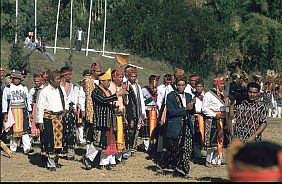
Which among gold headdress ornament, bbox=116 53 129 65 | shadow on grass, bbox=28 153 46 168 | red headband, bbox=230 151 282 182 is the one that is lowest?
shadow on grass, bbox=28 153 46 168

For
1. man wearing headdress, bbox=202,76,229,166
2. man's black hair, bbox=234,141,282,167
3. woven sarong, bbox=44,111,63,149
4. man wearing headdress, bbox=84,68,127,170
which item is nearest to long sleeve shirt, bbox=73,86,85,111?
man wearing headdress, bbox=84,68,127,170

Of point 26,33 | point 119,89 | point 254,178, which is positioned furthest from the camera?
point 26,33

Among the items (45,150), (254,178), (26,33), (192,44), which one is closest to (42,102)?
(45,150)

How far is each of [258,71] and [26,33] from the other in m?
A: 16.3

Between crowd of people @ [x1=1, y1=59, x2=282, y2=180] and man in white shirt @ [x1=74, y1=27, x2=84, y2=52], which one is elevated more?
man in white shirt @ [x1=74, y1=27, x2=84, y2=52]

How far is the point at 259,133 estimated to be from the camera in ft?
34.1

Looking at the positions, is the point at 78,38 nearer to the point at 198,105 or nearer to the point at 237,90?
the point at 198,105

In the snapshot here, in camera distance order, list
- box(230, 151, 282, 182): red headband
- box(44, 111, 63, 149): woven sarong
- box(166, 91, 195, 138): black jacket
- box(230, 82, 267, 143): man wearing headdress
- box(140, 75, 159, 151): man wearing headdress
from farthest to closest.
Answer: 1. box(140, 75, 159, 151): man wearing headdress
2. box(44, 111, 63, 149): woven sarong
3. box(166, 91, 195, 138): black jacket
4. box(230, 82, 267, 143): man wearing headdress
5. box(230, 151, 282, 182): red headband

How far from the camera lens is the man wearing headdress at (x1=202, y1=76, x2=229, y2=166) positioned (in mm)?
13445

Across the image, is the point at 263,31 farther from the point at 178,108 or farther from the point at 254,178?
the point at 254,178

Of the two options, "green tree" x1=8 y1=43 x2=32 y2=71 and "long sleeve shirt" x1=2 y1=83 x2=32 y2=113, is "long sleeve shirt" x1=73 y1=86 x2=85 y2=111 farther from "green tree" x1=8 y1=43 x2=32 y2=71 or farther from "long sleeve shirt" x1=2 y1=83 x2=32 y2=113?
"green tree" x1=8 y1=43 x2=32 y2=71

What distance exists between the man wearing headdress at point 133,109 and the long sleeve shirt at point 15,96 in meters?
2.09

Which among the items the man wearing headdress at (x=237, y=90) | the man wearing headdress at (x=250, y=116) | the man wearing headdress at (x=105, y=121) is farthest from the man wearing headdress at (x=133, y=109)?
the man wearing headdress at (x=250, y=116)

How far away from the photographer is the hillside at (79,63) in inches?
1291
